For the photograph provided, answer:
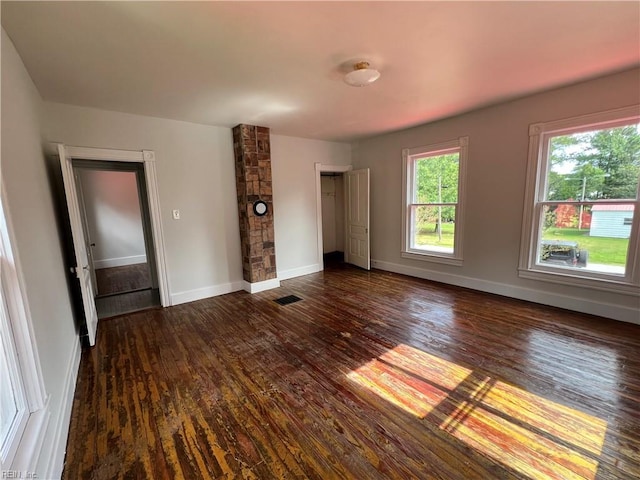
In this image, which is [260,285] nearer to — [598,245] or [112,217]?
[598,245]

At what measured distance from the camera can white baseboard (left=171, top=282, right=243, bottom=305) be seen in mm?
3978

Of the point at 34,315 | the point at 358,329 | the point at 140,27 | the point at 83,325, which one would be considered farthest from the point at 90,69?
the point at 358,329

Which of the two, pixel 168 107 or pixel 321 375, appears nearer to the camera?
pixel 321 375

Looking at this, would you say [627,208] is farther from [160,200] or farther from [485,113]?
[160,200]

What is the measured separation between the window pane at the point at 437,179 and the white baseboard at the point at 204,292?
11.1 ft

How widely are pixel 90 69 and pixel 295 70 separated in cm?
170

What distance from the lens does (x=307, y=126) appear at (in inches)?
169

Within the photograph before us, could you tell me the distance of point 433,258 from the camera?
→ 4.61 meters

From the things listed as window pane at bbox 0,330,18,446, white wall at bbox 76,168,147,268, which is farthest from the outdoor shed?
white wall at bbox 76,168,147,268

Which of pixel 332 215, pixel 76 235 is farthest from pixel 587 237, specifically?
pixel 76 235

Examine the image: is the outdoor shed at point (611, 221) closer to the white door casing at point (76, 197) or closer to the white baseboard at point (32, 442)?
the white baseboard at point (32, 442)

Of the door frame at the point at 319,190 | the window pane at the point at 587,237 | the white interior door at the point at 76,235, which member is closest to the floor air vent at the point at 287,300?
the door frame at the point at 319,190

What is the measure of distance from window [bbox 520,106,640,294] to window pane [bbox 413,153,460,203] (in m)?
1.01

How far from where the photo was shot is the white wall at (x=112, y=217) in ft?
20.3
